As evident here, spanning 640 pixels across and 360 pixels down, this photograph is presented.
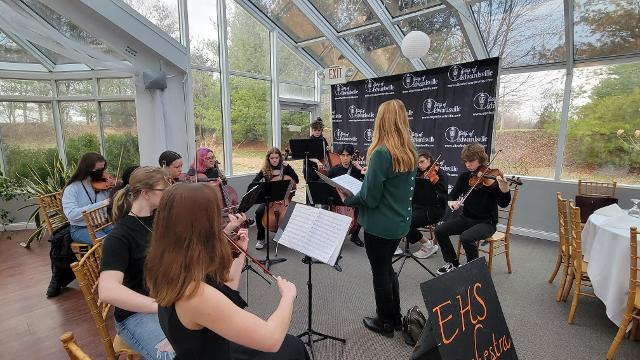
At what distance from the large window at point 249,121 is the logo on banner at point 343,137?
1.14 metres

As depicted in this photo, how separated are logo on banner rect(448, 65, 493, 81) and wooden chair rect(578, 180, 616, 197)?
168 centimetres

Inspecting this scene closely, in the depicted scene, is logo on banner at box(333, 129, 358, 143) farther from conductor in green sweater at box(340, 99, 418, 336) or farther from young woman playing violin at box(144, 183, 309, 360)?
young woman playing violin at box(144, 183, 309, 360)

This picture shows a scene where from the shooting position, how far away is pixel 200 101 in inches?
174

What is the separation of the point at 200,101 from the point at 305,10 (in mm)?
2008

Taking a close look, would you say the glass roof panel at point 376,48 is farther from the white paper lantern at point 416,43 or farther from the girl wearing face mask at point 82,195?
the girl wearing face mask at point 82,195

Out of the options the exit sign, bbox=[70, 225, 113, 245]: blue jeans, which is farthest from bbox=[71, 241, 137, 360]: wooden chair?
the exit sign

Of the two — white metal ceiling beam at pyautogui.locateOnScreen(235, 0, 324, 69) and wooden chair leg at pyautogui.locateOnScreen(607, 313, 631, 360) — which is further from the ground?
white metal ceiling beam at pyautogui.locateOnScreen(235, 0, 324, 69)

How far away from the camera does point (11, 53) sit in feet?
13.9

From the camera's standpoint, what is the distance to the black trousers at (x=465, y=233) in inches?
110

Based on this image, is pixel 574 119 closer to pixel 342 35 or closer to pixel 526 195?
pixel 526 195

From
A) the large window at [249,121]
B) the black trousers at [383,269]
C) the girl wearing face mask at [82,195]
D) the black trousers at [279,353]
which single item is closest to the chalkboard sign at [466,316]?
the black trousers at [279,353]

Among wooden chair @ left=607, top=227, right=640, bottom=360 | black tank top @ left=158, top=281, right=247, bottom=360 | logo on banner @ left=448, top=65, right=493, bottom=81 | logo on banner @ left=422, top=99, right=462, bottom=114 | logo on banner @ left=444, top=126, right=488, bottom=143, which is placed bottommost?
wooden chair @ left=607, top=227, right=640, bottom=360

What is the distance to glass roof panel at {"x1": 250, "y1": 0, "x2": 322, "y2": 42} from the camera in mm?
4707

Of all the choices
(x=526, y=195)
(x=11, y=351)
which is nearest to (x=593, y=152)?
(x=526, y=195)
